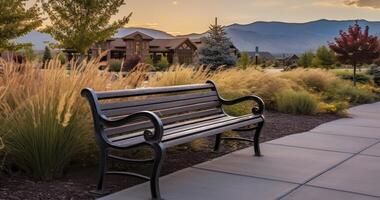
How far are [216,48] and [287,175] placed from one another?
1358 cm

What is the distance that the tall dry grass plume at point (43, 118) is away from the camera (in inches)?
207

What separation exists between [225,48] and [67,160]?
14.4 m

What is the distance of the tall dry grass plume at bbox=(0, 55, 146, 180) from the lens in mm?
5258

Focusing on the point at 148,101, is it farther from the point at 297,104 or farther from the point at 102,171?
the point at 297,104

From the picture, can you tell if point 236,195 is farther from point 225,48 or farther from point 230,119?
point 225,48

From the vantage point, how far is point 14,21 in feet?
49.4

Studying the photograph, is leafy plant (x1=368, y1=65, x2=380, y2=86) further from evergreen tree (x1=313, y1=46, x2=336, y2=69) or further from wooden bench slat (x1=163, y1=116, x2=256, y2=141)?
wooden bench slat (x1=163, y1=116, x2=256, y2=141)

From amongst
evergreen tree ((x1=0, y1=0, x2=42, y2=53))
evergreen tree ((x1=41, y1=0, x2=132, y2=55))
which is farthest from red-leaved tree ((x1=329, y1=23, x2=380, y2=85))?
evergreen tree ((x1=0, y1=0, x2=42, y2=53))

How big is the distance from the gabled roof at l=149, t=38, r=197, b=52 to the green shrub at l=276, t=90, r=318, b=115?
134 feet

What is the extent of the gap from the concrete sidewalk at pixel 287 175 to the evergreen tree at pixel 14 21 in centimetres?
946

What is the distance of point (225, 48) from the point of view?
19.5 metres

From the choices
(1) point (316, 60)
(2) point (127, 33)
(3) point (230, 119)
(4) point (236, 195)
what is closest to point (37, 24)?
(3) point (230, 119)

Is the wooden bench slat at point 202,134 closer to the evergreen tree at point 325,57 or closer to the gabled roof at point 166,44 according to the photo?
the evergreen tree at point 325,57

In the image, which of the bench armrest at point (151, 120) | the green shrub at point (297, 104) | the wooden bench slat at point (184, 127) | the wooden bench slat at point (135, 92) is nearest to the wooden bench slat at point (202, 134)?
the wooden bench slat at point (184, 127)
